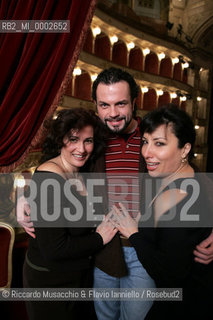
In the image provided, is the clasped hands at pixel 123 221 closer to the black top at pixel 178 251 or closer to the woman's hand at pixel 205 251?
the black top at pixel 178 251

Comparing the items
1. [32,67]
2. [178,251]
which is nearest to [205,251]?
[178,251]

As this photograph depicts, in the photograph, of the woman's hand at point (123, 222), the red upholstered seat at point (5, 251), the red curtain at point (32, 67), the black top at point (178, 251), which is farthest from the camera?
the red upholstered seat at point (5, 251)

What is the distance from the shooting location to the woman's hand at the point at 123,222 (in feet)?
2.61

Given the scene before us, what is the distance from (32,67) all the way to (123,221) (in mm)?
714

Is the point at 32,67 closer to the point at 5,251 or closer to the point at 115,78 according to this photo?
the point at 115,78

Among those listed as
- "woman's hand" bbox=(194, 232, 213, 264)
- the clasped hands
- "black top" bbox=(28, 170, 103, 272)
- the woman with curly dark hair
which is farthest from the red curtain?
"woman's hand" bbox=(194, 232, 213, 264)

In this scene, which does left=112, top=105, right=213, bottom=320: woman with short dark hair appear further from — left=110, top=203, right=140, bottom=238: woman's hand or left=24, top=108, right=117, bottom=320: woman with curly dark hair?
left=24, top=108, right=117, bottom=320: woman with curly dark hair

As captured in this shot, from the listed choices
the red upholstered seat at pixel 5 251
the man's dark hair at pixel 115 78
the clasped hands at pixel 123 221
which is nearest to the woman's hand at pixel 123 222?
the clasped hands at pixel 123 221

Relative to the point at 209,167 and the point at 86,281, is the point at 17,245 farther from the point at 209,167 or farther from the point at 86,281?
the point at 209,167

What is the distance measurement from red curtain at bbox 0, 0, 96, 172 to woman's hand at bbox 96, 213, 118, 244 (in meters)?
0.46

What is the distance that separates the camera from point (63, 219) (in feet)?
2.48

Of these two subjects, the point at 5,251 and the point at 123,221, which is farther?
the point at 5,251

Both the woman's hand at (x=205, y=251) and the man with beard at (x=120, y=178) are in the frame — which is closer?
the woman's hand at (x=205, y=251)

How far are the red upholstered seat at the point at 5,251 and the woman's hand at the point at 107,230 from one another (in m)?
0.60
